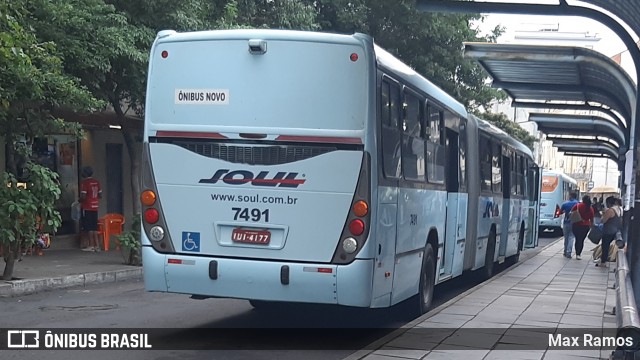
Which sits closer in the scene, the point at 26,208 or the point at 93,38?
the point at 26,208

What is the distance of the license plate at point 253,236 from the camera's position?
319 inches

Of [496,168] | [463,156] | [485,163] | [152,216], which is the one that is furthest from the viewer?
[496,168]

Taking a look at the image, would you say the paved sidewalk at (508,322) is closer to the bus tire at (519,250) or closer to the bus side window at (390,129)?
the bus side window at (390,129)

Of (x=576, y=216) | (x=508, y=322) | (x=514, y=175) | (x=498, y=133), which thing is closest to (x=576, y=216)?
(x=576, y=216)

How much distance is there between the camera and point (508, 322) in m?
10.1

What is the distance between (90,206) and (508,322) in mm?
11181

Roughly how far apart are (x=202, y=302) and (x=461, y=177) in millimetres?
4686

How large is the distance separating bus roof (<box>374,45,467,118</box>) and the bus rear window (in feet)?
96.8

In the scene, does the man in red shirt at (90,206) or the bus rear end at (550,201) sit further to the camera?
the bus rear end at (550,201)

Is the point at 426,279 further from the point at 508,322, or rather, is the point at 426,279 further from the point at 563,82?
the point at 563,82

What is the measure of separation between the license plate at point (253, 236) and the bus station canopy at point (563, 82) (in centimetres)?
818

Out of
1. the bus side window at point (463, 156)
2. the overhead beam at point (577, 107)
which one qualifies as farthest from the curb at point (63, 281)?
the overhead beam at point (577, 107)

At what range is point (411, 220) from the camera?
9727 mm

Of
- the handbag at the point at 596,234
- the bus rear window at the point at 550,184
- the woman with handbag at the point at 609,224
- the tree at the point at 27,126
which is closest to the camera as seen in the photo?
the tree at the point at 27,126
